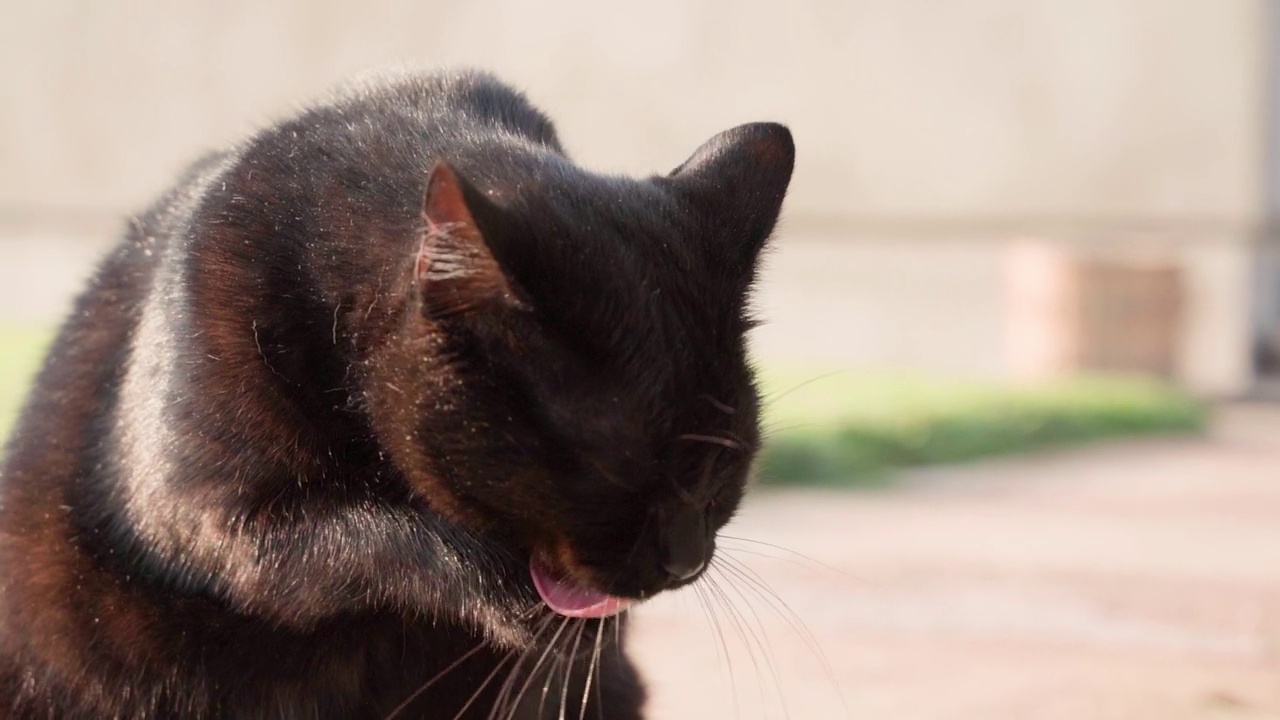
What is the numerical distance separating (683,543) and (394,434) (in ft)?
0.95

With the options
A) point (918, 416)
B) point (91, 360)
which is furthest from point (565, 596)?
point (918, 416)

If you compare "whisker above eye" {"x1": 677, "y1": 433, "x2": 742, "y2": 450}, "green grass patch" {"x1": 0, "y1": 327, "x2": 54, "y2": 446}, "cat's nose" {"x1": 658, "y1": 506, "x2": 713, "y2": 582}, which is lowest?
"green grass patch" {"x1": 0, "y1": 327, "x2": 54, "y2": 446}

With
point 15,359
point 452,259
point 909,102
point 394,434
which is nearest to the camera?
point 452,259

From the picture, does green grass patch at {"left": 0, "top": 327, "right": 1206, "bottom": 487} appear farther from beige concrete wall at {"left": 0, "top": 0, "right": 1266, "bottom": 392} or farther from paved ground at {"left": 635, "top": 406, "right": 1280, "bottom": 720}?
beige concrete wall at {"left": 0, "top": 0, "right": 1266, "bottom": 392}

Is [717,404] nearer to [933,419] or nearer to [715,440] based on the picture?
[715,440]

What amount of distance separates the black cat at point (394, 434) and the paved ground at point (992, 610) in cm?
20

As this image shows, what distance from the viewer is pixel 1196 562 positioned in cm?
317

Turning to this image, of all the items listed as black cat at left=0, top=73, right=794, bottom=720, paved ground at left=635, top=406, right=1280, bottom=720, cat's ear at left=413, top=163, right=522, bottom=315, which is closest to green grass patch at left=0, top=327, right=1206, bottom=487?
paved ground at left=635, top=406, right=1280, bottom=720

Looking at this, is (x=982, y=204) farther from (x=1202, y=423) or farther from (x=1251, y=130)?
(x=1202, y=423)

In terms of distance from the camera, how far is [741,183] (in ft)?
5.07

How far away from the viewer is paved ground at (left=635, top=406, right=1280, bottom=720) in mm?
2061

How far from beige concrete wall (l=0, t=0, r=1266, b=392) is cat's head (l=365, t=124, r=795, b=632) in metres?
6.23

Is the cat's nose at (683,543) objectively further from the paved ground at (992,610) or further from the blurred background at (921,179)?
the blurred background at (921,179)

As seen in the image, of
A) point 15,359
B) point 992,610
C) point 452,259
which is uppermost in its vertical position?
point 452,259
